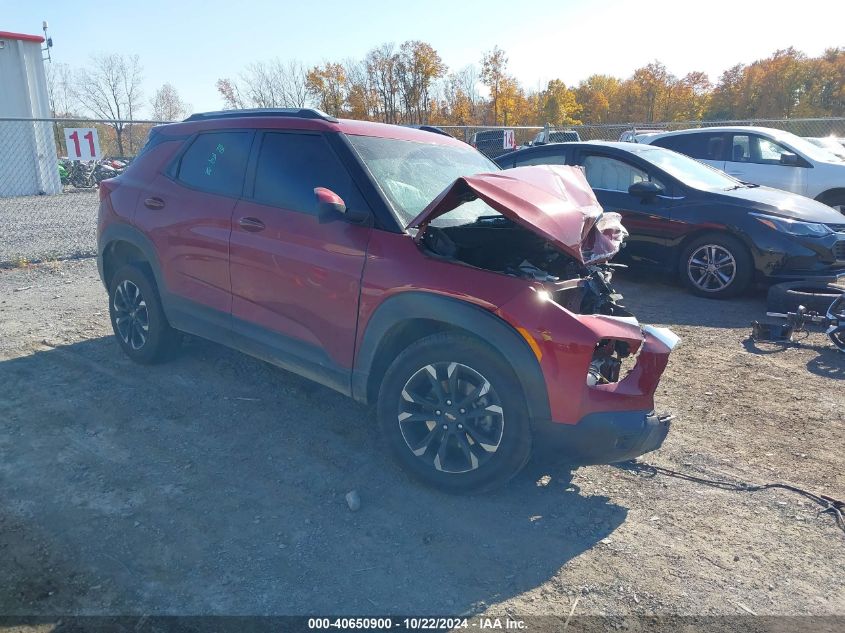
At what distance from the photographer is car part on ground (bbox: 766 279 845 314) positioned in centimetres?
604

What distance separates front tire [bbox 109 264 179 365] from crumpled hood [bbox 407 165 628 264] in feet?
8.50

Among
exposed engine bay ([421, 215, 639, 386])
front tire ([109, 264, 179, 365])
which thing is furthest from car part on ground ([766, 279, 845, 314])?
front tire ([109, 264, 179, 365])

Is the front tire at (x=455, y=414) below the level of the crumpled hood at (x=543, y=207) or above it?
below

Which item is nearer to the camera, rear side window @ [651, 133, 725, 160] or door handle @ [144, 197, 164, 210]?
door handle @ [144, 197, 164, 210]

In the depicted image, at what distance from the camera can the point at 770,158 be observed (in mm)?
10172

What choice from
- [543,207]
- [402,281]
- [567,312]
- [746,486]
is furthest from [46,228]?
[746,486]

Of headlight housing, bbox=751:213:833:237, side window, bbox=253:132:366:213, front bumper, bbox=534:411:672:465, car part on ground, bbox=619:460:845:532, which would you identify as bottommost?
car part on ground, bbox=619:460:845:532

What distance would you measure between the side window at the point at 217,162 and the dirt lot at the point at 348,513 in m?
1.51

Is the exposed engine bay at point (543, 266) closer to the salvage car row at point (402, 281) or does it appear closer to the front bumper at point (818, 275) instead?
the salvage car row at point (402, 281)

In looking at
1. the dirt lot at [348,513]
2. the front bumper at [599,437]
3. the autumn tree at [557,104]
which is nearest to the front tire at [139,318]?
the dirt lot at [348,513]

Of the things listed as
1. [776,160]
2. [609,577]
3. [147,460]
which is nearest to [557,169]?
[609,577]

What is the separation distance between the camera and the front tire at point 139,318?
4953mm

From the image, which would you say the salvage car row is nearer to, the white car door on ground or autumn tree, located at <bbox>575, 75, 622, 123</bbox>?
the white car door on ground

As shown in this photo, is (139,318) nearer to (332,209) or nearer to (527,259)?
(332,209)
